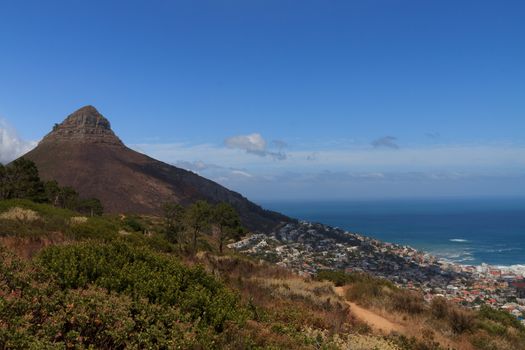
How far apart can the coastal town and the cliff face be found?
30.2 m

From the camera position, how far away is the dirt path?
12.1 meters

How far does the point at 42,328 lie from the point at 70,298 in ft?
2.63

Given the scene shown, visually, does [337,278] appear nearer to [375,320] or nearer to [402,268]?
[375,320]

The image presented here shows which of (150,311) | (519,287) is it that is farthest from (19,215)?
(519,287)

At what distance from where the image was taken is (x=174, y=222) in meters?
41.0

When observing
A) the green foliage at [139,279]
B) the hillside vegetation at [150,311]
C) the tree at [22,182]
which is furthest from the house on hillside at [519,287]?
the tree at [22,182]

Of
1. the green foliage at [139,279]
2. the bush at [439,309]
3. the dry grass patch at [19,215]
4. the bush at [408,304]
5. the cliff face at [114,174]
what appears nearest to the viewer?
the green foliage at [139,279]

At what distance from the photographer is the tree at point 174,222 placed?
36156mm

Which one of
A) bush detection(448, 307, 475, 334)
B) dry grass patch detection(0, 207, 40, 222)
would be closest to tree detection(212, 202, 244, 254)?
dry grass patch detection(0, 207, 40, 222)

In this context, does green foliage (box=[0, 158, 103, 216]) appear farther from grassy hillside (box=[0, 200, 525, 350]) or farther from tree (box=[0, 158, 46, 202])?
grassy hillside (box=[0, 200, 525, 350])

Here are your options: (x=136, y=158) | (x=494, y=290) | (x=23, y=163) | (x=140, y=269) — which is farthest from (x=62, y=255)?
(x=136, y=158)

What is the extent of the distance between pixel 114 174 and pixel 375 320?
108504mm

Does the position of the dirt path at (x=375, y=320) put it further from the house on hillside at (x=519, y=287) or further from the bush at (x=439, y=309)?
the house on hillside at (x=519, y=287)

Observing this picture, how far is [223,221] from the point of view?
3834cm
